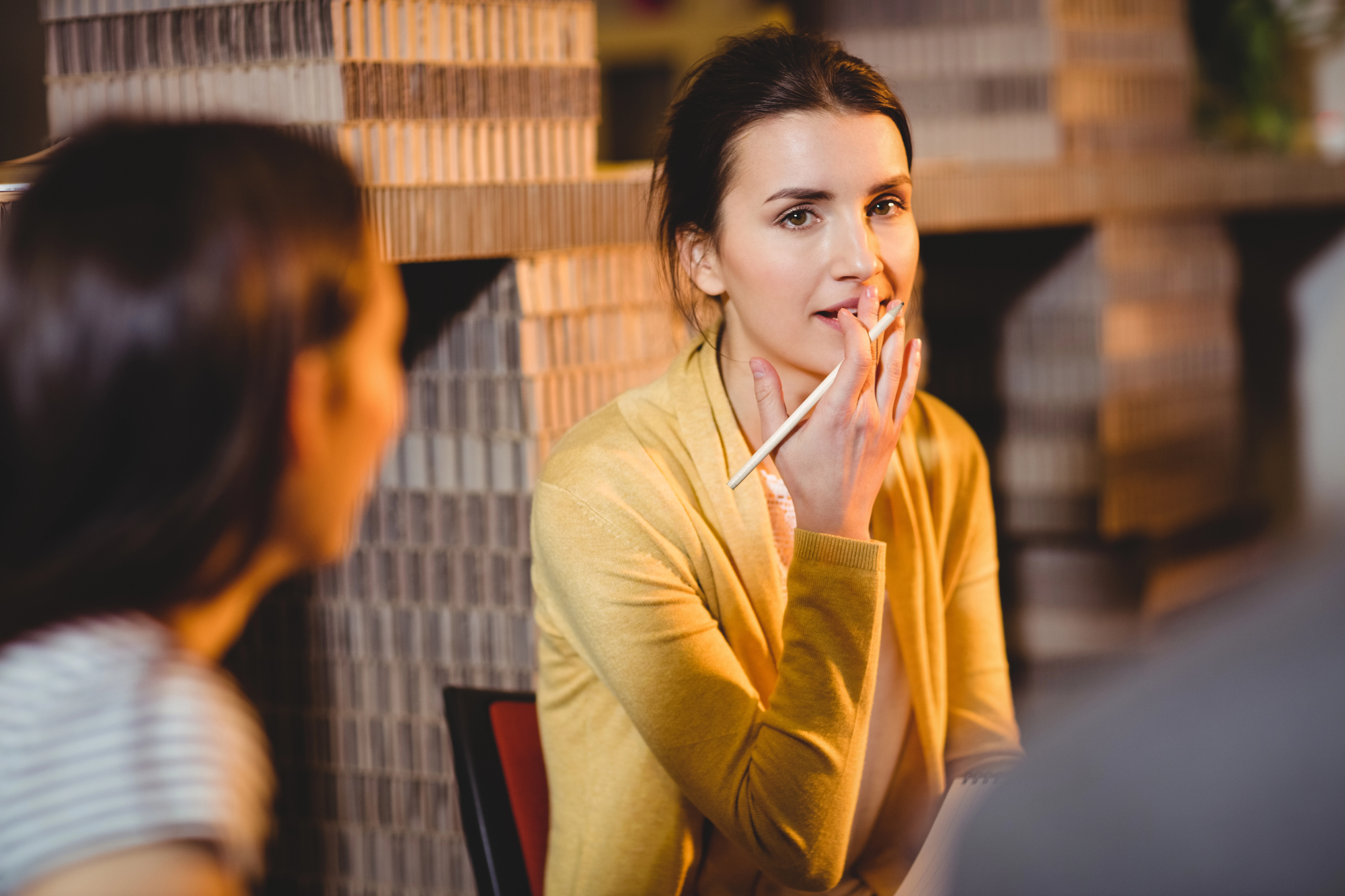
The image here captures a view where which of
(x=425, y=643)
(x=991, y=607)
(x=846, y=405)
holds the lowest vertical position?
(x=425, y=643)

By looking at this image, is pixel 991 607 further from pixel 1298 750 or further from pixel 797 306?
pixel 1298 750

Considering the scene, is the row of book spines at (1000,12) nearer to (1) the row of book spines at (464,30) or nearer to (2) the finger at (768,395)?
(1) the row of book spines at (464,30)

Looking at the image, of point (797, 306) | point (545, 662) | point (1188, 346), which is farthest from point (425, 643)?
point (1188, 346)

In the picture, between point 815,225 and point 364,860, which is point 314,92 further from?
point 364,860

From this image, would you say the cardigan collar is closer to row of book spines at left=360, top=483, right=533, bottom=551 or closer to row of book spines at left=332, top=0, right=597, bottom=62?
row of book spines at left=360, top=483, right=533, bottom=551

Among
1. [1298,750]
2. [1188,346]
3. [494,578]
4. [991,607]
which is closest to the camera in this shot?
[1298,750]

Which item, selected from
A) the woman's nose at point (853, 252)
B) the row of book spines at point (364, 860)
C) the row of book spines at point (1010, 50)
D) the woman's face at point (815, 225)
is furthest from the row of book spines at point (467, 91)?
the row of book spines at point (1010, 50)

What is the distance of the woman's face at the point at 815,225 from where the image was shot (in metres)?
1.30

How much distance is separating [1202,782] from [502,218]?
121cm

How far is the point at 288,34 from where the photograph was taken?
4.95 feet

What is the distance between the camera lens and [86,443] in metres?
0.72

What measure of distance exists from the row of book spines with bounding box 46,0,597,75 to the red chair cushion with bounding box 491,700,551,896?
74 cm

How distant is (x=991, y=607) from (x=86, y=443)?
1058 millimetres

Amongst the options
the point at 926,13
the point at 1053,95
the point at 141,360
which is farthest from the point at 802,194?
the point at 926,13
